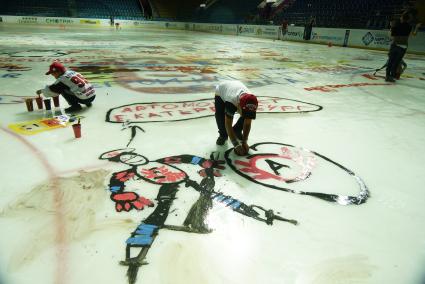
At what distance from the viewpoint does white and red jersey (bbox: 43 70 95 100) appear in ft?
11.0

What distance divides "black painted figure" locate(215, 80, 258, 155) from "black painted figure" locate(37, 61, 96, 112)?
1787 millimetres

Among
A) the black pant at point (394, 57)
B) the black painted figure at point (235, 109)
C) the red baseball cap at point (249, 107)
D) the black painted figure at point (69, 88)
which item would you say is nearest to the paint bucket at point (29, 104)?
the black painted figure at point (69, 88)

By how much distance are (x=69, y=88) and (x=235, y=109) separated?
83.2 inches

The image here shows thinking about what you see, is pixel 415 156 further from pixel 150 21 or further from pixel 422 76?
pixel 150 21

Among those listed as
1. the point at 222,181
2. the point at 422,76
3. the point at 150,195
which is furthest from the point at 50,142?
the point at 422,76

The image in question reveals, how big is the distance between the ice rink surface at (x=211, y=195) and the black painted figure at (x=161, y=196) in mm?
14

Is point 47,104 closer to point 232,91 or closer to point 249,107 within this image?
point 232,91

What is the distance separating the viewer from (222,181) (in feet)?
7.32

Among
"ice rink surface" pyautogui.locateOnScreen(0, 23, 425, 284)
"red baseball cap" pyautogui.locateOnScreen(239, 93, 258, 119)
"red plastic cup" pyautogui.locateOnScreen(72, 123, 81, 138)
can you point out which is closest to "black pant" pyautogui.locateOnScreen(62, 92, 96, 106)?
"ice rink surface" pyautogui.locateOnScreen(0, 23, 425, 284)

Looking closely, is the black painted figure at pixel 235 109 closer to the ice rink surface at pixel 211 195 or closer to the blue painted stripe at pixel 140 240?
the ice rink surface at pixel 211 195

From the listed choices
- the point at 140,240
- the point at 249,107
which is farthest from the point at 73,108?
the point at 140,240

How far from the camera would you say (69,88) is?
3.44 meters

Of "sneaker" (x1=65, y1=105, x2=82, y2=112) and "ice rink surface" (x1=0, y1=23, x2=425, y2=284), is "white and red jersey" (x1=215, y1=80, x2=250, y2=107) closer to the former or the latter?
"ice rink surface" (x1=0, y1=23, x2=425, y2=284)

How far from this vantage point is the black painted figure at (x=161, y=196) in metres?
1.63
